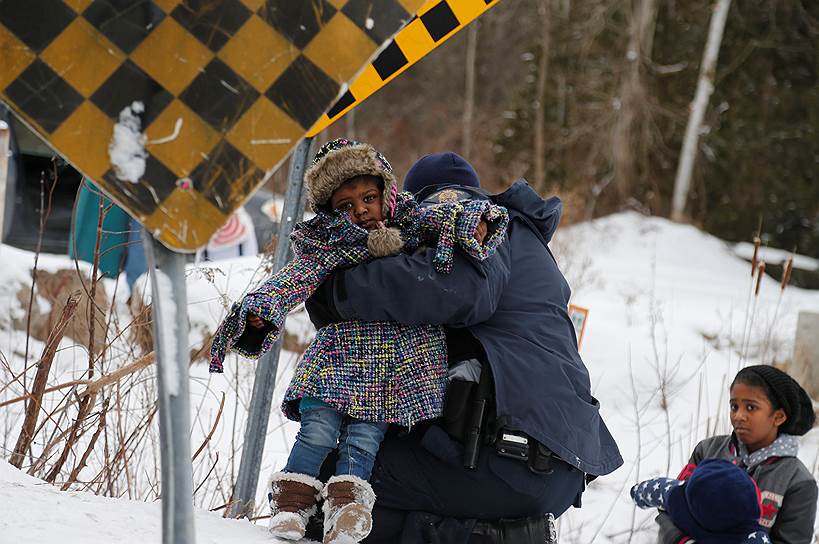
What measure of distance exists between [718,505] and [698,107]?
15445mm

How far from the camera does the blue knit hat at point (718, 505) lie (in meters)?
2.76

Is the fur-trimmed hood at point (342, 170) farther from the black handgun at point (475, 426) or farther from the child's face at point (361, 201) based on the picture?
the black handgun at point (475, 426)

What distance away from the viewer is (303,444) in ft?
7.61

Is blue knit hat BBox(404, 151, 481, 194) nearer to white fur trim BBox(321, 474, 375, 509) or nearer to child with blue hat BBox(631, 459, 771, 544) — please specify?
white fur trim BBox(321, 474, 375, 509)

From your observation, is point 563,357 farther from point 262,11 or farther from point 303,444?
point 262,11

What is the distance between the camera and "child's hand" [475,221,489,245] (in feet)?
7.78

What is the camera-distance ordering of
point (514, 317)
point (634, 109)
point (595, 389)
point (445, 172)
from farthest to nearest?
point (634, 109)
point (595, 389)
point (445, 172)
point (514, 317)

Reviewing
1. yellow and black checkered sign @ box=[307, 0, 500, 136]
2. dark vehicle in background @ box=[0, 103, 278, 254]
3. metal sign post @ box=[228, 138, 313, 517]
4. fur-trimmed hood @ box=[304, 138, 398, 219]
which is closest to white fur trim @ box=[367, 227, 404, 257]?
fur-trimmed hood @ box=[304, 138, 398, 219]

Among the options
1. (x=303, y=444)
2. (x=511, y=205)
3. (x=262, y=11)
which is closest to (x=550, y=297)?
(x=511, y=205)

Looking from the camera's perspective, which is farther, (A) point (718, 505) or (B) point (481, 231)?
(A) point (718, 505)

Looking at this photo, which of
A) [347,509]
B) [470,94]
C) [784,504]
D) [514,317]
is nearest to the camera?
[347,509]

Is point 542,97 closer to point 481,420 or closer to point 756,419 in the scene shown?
point 756,419

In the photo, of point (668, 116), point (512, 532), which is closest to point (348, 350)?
point (512, 532)

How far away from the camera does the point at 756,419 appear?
3123 mm
